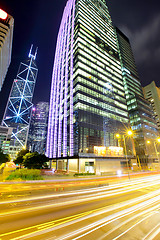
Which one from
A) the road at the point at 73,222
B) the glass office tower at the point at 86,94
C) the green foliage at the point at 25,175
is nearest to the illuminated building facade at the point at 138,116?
the glass office tower at the point at 86,94

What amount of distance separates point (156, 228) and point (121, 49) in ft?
433

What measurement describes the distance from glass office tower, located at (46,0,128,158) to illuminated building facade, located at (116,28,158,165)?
13958mm

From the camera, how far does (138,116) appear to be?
255 ft

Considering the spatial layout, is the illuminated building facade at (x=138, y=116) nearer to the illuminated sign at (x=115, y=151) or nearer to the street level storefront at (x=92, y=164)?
the illuminated sign at (x=115, y=151)

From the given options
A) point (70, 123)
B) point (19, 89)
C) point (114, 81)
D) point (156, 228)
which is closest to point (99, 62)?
point (114, 81)

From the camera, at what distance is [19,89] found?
604 feet

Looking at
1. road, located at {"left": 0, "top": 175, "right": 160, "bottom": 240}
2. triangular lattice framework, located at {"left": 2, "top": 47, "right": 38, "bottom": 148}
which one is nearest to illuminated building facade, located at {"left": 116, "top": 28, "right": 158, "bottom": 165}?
road, located at {"left": 0, "top": 175, "right": 160, "bottom": 240}

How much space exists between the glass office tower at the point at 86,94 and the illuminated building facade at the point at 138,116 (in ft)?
45.8

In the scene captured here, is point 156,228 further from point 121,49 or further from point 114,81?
point 121,49

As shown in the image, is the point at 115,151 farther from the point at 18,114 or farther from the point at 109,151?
the point at 18,114

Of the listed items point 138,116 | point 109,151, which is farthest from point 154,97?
point 109,151

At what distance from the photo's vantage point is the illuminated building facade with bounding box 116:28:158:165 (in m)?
69.6

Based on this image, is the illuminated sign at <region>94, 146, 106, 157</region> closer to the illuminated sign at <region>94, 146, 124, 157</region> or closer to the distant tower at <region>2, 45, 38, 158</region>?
the illuminated sign at <region>94, 146, 124, 157</region>

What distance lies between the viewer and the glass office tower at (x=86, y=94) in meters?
47.6
